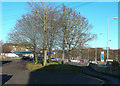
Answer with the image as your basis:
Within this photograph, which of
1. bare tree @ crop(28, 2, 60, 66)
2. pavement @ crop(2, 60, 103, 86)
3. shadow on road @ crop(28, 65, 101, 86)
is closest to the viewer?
shadow on road @ crop(28, 65, 101, 86)

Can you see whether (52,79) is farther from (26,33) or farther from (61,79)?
(26,33)

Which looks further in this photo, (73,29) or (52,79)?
(73,29)

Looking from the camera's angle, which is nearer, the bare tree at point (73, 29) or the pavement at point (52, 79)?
the pavement at point (52, 79)

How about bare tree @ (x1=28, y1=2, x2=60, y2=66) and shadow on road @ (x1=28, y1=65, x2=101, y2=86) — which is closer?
shadow on road @ (x1=28, y1=65, x2=101, y2=86)

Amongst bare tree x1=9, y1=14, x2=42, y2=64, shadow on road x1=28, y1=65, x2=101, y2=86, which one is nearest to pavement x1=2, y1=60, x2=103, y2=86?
shadow on road x1=28, y1=65, x2=101, y2=86

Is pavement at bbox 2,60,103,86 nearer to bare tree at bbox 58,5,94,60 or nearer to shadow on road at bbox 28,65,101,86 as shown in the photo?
shadow on road at bbox 28,65,101,86

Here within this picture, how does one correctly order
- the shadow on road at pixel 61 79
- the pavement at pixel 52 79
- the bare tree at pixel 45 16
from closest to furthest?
the shadow on road at pixel 61 79, the pavement at pixel 52 79, the bare tree at pixel 45 16

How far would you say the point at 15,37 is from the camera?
85.5ft

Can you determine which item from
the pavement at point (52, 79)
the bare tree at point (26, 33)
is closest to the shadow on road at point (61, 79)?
the pavement at point (52, 79)

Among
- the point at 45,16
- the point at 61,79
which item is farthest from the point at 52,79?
the point at 45,16

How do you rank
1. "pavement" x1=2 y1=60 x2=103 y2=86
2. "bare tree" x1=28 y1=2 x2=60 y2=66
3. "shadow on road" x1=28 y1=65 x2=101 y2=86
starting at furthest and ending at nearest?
"bare tree" x1=28 y1=2 x2=60 y2=66 → "pavement" x1=2 y1=60 x2=103 y2=86 → "shadow on road" x1=28 y1=65 x2=101 y2=86

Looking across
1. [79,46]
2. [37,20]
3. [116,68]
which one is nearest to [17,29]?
[37,20]

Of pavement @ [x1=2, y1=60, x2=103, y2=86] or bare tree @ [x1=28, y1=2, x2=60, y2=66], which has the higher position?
bare tree @ [x1=28, y1=2, x2=60, y2=66]

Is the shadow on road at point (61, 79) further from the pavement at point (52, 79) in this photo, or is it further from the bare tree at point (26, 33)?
the bare tree at point (26, 33)
